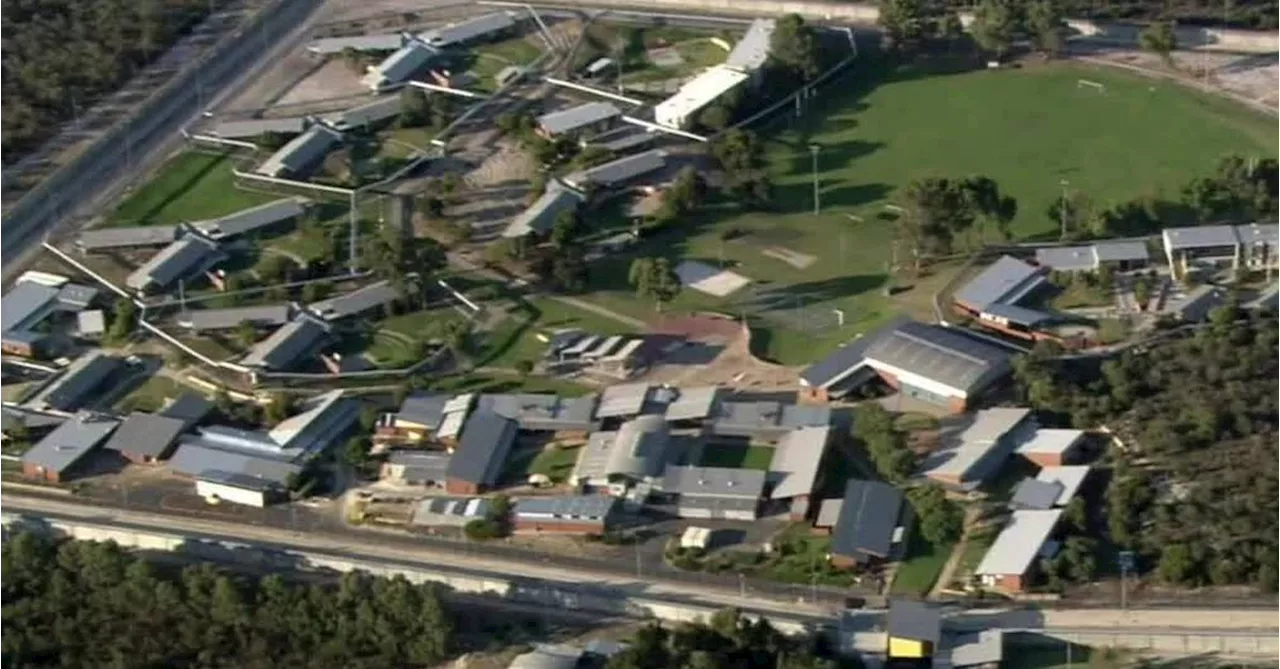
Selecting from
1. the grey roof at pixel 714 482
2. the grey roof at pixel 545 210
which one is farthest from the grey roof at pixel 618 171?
the grey roof at pixel 714 482

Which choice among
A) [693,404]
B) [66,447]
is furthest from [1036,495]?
[66,447]

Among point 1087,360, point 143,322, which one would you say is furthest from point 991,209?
point 143,322

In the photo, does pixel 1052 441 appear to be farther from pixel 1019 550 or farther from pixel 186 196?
pixel 186 196

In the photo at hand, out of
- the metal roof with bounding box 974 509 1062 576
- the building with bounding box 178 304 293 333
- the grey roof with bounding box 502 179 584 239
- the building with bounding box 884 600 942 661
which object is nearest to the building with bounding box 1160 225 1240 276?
the metal roof with bounding box 974 509 1062 576

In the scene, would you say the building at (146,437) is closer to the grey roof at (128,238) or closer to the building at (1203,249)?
the grey roof at (128,238)

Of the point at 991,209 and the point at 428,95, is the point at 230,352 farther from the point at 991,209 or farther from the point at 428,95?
the point at 991,209

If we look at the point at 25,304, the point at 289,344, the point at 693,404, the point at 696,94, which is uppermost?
the point at 696,94

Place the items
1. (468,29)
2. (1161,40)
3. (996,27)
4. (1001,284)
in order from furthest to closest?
(468,29)
(996,27)
(1161,40)
(1001,284)
